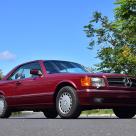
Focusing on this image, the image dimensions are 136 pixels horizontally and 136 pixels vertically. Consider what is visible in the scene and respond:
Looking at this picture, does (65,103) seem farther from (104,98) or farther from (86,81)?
(104,98)

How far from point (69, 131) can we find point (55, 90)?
479 cm

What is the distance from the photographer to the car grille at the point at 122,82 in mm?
12570

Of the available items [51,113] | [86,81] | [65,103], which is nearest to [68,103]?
[65,103]

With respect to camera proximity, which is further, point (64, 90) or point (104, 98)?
point (64, 90)

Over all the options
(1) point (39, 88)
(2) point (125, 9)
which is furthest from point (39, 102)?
(2) point (125, 9)

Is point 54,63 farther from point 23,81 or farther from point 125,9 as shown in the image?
point 125,9

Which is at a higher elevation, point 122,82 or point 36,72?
point 36,72

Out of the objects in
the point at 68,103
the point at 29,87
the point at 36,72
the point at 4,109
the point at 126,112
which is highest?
the point at 36,72

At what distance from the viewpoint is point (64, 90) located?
12516mm

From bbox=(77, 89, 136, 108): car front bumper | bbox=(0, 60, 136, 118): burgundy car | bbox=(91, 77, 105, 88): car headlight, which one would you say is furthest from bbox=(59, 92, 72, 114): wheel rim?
bbox=(91, 77, 105, 88): car headlight

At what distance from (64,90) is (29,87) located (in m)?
1.38

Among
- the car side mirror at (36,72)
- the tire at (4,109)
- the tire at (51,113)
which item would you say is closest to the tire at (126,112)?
the tire at (51,113)

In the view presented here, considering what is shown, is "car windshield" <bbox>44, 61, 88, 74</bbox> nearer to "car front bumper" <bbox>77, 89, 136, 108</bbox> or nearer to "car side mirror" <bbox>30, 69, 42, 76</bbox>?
"car side mirror" <bbox>30, 69, 42, 76</bbox>

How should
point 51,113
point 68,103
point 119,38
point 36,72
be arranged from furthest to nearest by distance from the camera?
point 119,38 < point 51,113 < point 36,72 < point 68,103
